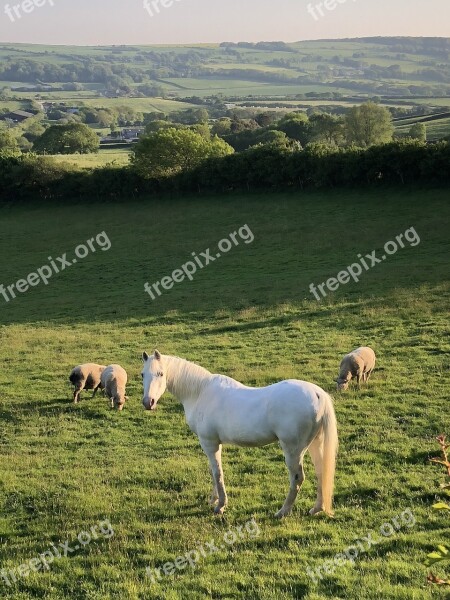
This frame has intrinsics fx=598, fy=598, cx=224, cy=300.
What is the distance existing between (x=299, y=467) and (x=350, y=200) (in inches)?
1566

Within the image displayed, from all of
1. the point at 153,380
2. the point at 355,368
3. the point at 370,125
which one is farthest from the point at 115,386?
the point at 370,125

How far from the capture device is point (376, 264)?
33656 mm

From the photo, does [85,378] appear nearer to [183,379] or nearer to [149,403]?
[183,379]

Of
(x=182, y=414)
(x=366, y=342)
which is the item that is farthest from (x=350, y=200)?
(x=182, y=414)

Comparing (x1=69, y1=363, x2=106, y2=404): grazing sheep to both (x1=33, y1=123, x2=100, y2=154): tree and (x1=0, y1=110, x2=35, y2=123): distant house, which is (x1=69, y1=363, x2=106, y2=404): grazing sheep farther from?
(x1=0, y1=110, x2=35, y2=123): distant house

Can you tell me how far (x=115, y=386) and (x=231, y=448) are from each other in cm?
513

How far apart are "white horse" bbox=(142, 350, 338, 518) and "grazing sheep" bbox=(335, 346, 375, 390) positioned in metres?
7.25

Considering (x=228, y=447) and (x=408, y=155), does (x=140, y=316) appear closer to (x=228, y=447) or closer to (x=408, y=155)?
(x=228, y=447)

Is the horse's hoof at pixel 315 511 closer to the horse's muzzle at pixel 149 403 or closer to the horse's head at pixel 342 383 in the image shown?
the horse's muzzle at pixel 149 403

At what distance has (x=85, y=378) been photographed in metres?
17.6

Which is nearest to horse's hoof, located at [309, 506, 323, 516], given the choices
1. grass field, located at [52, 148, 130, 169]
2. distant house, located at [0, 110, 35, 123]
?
grass field, located at [52, 148, 130, 169]

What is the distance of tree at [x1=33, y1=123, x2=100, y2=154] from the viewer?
290 ft

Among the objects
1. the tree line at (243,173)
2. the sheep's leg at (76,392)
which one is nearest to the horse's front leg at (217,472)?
the sheep's leg at (76,392)

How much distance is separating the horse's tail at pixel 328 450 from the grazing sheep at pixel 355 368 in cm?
723
